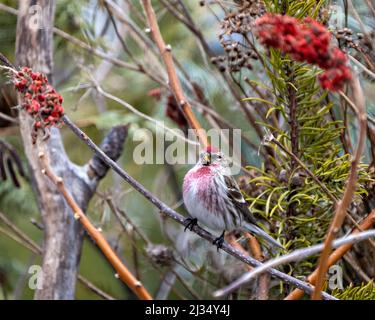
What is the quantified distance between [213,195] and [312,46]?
1.50m

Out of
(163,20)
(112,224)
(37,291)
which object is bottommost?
(37,291)

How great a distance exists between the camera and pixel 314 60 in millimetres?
1146

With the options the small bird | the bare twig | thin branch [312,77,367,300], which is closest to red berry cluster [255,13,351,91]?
thin branch [312,77,367,300]

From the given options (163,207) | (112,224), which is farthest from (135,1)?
(163,207)

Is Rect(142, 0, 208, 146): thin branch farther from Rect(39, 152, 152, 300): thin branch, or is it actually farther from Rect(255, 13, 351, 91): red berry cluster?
Rect(255, 13, 351, 91): red berry cluster

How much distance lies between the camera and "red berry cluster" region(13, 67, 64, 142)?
1.48 m

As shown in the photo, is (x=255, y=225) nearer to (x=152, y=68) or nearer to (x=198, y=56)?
(x=152, y=68)

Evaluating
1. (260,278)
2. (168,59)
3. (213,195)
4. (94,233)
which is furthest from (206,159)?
(94,233)

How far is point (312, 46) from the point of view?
114 centimetres

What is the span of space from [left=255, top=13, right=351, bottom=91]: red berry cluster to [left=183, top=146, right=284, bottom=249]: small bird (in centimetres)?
121

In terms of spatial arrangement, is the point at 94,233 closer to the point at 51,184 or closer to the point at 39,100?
the point at 39,100
